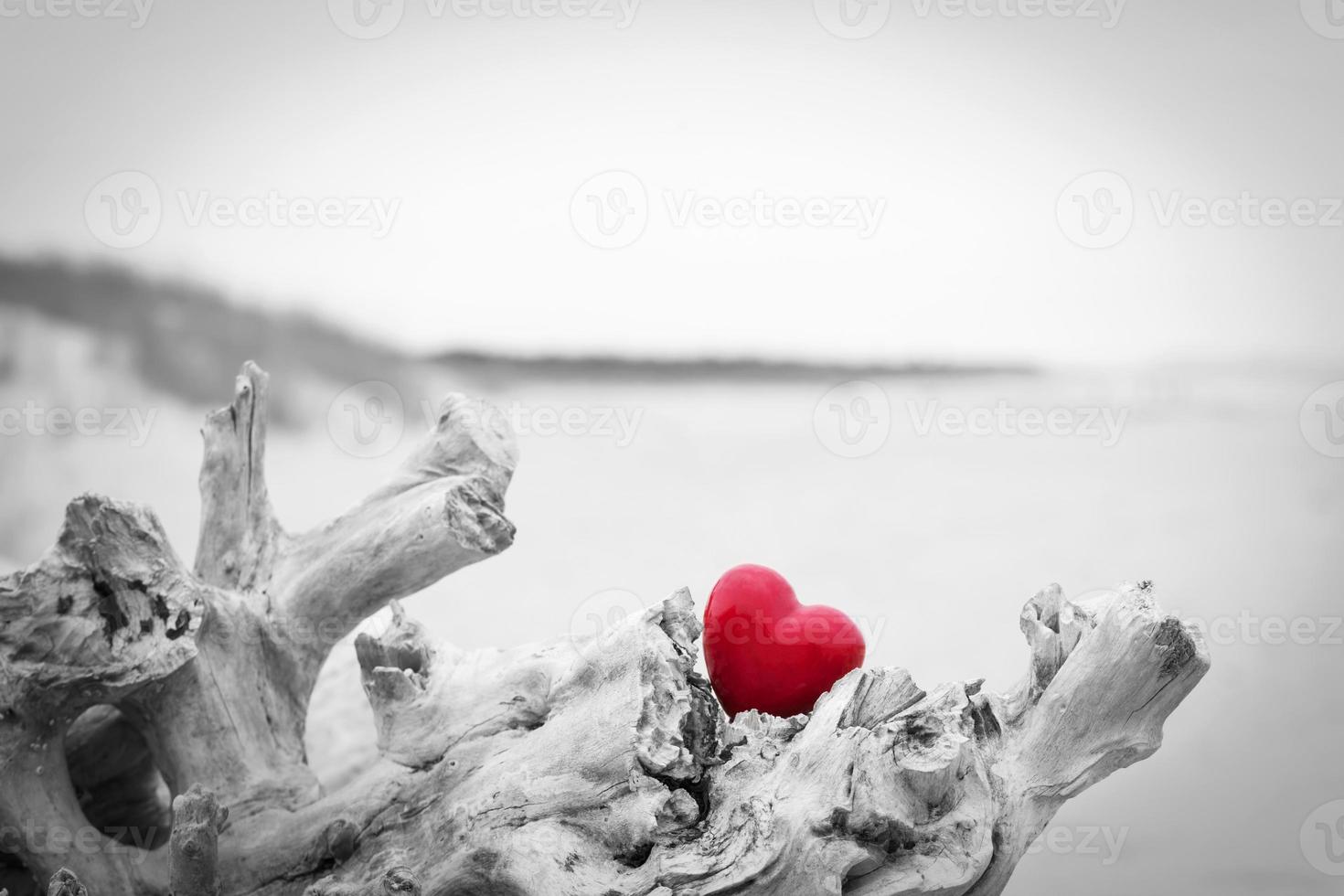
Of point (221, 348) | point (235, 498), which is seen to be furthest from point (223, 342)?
point (235, 498)

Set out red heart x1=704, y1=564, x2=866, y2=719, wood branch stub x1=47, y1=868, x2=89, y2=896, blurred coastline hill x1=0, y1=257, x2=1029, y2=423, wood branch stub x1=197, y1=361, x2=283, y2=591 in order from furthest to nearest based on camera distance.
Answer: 1. blurred coastline hill x1=0, y1=257, x2=1029, y2=423
2. wood branch stub x1=197, y1=361, x2=283, y2=591
3. red heart x1=704, y1=564, x2=866, y2=719
4. wood branch stub x1=47, y1=868, x2=89, y2=896

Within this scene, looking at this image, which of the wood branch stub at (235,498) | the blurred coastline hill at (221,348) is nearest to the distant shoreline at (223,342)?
the blurred coastline hill at (221,348)

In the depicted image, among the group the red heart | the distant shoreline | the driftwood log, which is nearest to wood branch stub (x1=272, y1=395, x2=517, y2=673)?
the driftwood log

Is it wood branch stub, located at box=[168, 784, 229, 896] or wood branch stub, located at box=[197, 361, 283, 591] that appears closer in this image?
wood branch stub, located at box=[168, 784, 229, 896]

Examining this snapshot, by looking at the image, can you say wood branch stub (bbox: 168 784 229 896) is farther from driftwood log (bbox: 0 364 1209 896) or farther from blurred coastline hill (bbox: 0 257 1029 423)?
blurred coastline hill (bbox: 0 257 1029 423)

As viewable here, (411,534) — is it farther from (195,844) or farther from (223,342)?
(223,342)

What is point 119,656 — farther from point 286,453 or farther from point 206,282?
point 206,282

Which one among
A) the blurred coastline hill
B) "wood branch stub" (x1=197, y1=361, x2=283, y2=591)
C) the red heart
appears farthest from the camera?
the blurred coastline hill
